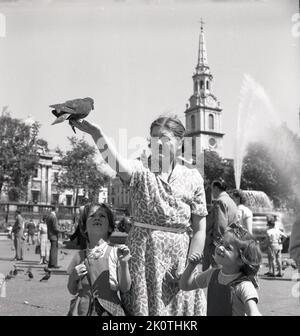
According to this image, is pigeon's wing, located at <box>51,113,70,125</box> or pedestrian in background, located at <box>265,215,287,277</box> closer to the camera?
pigeon's wing, located at <box>51,113,70,125</box>

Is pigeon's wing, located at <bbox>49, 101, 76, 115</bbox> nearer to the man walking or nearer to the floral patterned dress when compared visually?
the floral patterned dress

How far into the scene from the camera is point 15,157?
156ft

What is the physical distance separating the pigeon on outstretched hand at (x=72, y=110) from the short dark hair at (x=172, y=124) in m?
0.42

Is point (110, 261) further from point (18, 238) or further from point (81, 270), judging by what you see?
point (18, 238)

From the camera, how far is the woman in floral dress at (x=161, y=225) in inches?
103

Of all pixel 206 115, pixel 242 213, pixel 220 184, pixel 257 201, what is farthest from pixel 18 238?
pixel 206 115

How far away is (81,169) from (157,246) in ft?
130

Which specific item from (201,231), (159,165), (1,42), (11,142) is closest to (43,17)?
(1,42)

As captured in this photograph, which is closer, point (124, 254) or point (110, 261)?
point (124, 254)

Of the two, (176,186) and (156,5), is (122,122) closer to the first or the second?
(156,5)

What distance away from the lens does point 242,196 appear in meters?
7.54

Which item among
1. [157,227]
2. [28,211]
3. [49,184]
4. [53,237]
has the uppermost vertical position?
[49,184]

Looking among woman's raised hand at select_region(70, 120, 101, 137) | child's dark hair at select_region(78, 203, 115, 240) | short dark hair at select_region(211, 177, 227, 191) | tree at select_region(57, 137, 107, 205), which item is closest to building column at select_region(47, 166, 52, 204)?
tree at select_region(57, 137, 107, 205)

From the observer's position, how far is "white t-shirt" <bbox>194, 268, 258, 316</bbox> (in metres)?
2.64
